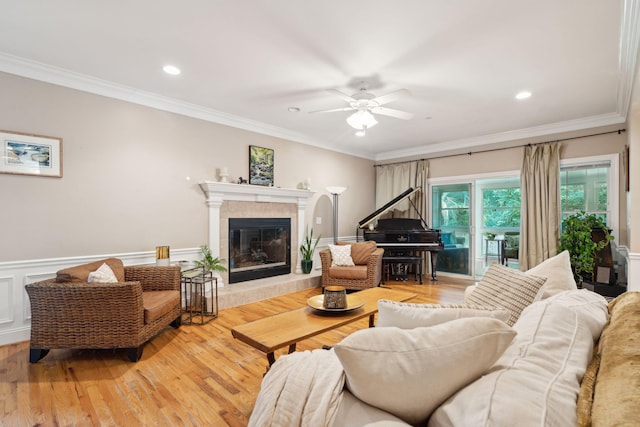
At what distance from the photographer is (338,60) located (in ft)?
9.12

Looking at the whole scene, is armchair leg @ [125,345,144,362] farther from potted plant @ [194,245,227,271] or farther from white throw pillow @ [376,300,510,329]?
white throw pillow @ [376,300,510,329]

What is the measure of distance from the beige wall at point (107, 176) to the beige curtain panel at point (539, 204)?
174 inches

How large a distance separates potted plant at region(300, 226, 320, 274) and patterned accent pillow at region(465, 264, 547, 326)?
130 inches

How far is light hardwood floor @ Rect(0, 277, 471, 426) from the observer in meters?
1.88

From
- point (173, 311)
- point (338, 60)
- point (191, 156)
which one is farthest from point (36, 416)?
point (338, 60)

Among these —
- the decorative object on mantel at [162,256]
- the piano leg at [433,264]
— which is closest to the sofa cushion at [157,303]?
the decorative object on mantel at [162,256]

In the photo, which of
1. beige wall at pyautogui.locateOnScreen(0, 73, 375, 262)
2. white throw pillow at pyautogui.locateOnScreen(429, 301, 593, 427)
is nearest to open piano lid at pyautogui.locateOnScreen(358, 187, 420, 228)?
beige wall at pyautogui.locateOnScreen(0, 73, 375, 262)

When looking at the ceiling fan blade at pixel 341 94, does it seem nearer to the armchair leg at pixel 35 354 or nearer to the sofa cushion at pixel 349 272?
the sofa cushion at pixel 349 272

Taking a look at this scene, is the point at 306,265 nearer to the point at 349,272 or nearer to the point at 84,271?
the point at 349,272

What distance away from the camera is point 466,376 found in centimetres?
84

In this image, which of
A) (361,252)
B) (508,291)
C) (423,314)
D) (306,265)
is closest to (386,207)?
(361,252)

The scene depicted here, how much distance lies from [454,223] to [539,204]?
146 centimetres

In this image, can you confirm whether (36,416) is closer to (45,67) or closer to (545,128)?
(45,67)

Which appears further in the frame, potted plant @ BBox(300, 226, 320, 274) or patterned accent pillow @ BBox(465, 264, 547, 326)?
potted plant @ BBox(300, 226, 320, 274)
